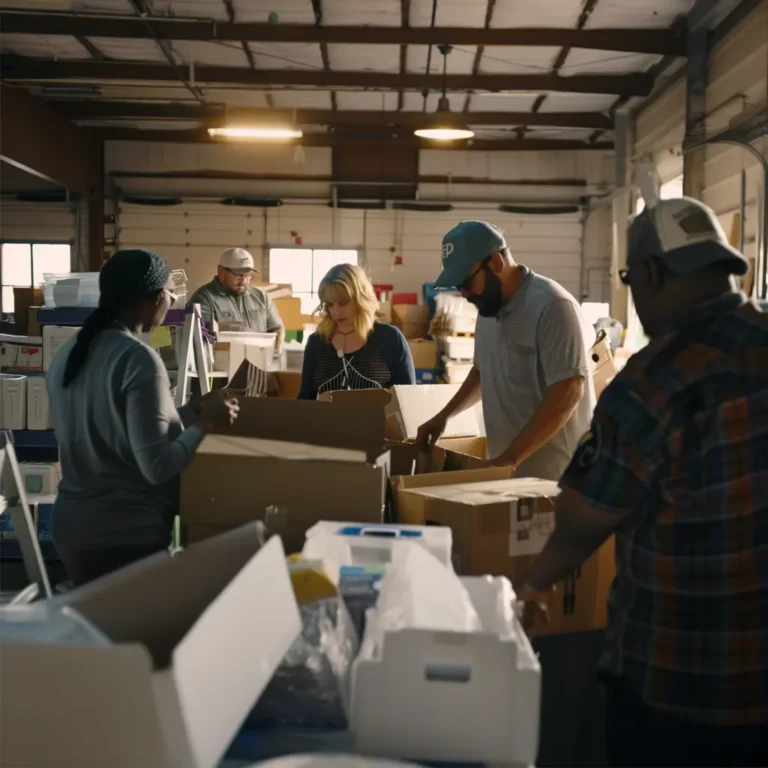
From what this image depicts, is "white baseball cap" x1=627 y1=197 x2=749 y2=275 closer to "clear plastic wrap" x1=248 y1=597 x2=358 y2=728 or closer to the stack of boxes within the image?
"clear plastic wrap" x1=248 y1=597 x2=358 y2=728

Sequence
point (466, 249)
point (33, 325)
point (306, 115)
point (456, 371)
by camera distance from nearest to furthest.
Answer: point (466, 249)
point (33, 325)
point (456, 371)
point (306, 115)

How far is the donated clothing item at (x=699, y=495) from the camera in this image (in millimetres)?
1442

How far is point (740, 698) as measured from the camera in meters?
1.47

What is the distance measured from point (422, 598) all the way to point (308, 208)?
1084 centimetres

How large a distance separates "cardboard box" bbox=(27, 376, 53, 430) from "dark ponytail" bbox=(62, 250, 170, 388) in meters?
2.49

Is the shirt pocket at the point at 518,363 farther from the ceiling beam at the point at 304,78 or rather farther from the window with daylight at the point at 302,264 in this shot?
the window with daylight at the point at 302,264

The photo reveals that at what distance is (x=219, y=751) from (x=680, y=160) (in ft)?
26.3

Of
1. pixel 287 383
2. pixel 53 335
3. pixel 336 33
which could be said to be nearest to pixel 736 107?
pixel 336 33

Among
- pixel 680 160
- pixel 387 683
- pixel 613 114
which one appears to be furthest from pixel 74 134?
pixel 387 683

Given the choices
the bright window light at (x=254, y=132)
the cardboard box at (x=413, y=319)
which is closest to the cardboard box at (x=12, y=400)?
the bright window light at (x=254, y=132)

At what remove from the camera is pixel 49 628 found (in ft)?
3.53

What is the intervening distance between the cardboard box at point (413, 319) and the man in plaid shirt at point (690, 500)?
897 cm

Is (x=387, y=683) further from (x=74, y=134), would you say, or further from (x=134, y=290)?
(x=74, y=134)

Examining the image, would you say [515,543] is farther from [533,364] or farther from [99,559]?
[99,559]
